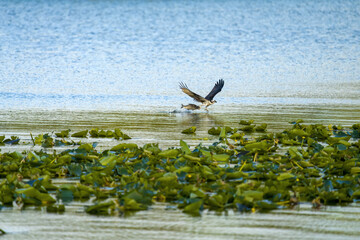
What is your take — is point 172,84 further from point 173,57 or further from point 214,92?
point 173,57

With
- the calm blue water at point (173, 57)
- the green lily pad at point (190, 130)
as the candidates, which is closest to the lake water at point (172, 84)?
the calm blue water at point (173, 57)

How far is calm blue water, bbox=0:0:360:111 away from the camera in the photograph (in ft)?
54.9

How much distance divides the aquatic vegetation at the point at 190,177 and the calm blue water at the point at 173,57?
6.51 meters

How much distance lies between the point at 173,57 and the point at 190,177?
710 inches

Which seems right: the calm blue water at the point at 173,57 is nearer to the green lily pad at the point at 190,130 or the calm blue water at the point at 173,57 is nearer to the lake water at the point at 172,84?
the lake water at the point at 172,84

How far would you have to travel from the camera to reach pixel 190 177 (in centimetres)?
705

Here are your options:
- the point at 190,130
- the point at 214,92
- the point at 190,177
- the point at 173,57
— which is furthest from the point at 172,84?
the point at 190,177

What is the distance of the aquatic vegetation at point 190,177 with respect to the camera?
614 centimetres

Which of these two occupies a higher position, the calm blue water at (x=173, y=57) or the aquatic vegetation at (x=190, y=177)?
the calm blue water at (x=173, y=57)

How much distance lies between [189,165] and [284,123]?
16.1 feet

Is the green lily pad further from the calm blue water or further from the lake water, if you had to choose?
the calm blue water

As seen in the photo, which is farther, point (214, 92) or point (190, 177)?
point (214, 92)

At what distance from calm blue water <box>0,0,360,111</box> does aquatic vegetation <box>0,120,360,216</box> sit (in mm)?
6512

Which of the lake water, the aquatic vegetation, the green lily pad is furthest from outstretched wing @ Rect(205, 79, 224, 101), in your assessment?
the aquatic vegetation
